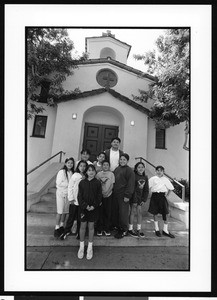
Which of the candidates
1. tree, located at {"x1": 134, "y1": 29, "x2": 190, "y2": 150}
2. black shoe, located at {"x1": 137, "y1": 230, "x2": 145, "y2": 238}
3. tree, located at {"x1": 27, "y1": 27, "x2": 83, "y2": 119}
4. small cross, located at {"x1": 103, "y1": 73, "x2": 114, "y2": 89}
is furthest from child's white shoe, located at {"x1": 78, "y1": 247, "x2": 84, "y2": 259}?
small cross, located at {"x1": 103, "y1": 73, "x2": 114, "y2": 89}

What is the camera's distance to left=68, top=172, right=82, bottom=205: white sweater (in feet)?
10.4

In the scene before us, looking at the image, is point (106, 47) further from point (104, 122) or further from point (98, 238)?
point (98, 238)

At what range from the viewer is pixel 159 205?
345 centimetres

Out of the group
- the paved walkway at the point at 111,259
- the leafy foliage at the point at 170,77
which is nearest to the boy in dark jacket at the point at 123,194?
the paved walkway at the point at 111,259

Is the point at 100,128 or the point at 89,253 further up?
the point at 100,128

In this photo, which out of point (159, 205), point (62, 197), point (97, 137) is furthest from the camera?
point (97, 137)

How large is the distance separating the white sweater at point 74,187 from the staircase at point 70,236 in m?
0.75

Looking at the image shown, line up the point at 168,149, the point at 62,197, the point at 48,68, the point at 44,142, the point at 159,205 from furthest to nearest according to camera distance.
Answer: the point at 168,149 < the point at 44,142 < the point at 48,68 < the point at 159,205 < the point at 62,197

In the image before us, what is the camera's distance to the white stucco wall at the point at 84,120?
21.2ft

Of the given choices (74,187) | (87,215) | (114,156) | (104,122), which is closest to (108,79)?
(104,122)

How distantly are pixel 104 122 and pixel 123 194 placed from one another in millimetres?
4639

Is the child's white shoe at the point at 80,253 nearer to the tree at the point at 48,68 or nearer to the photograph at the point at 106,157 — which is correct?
the photograph at the point at 106,157

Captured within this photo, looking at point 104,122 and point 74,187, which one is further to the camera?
point 104,122
